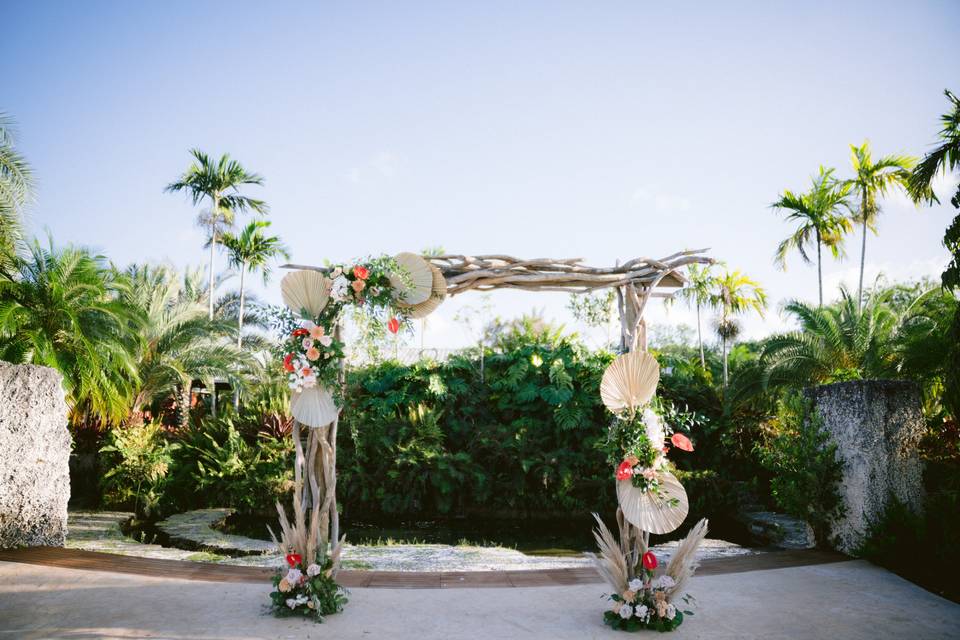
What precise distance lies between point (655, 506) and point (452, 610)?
61.3 inches

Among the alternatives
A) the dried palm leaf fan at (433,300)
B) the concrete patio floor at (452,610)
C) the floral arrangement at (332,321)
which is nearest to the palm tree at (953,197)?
the concrete patio floor at (452,610)

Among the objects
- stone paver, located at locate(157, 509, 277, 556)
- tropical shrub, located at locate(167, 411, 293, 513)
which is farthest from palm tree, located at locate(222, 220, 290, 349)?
stone paver, located at locate(157, 509, 277, 556)

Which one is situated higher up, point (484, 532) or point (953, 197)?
point (953, 197)

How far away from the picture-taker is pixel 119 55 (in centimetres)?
826

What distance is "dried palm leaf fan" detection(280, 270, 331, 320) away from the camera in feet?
14.5

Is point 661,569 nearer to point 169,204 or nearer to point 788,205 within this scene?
point 788,205

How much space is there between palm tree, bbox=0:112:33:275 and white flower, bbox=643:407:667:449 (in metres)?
9.39

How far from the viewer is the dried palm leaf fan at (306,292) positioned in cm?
443

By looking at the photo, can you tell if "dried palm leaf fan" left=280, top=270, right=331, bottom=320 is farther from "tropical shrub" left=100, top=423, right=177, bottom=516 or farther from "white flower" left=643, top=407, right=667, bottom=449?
"tropical shrub" left=100, top=423, right=177, bottom=516

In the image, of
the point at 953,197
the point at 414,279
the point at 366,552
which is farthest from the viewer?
the point at 366,552

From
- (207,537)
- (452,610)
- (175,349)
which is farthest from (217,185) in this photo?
(452,610)

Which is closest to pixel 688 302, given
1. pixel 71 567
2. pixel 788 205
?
pixel 788 205

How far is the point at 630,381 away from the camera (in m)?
4.09

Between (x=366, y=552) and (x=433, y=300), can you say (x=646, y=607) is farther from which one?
(x=366, y=552)
